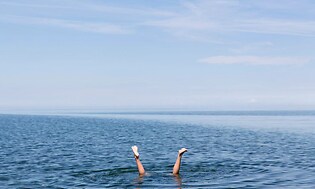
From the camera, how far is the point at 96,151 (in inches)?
2210

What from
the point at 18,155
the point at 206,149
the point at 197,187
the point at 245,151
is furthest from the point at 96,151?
the point at 197,187

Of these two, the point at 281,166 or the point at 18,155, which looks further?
the point at 18,155

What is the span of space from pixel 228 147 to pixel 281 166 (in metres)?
19.2

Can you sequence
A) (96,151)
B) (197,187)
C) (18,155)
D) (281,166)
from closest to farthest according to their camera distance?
1. (197,187)
2. (281,166)
3. (18,155)
4. (96,151)

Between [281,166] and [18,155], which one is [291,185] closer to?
A: [281,166]

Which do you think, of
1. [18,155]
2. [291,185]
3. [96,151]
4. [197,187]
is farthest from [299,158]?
[18,155]

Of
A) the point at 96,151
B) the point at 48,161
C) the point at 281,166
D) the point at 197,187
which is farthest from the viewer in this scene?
the point at 96,151

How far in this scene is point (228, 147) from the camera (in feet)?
196

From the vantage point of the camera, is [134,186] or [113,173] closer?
[134,186]

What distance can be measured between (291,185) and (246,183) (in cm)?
309

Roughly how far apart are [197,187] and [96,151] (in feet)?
88.8

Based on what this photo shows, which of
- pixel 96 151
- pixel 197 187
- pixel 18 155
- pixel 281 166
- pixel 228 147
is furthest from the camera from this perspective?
pixel 228 147

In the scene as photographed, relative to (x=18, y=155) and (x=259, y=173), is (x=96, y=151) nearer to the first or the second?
(x=18, y=155)

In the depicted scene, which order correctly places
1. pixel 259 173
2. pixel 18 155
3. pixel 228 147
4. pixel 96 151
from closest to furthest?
pixel 259 173 < pixel 18 155 < pixel 96 151 < pixel 228 147
